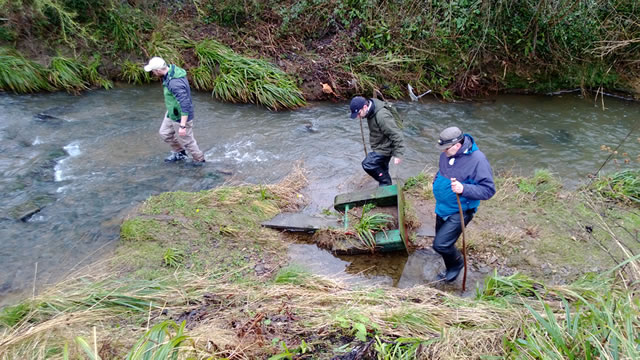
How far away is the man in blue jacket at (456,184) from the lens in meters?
4.11

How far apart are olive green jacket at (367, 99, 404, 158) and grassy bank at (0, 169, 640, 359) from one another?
1570mm

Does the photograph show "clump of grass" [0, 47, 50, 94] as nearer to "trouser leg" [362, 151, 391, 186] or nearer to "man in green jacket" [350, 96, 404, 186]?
"man in green jacket" [350, 96, 404, 186]

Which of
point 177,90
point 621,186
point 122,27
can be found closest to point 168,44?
point 122,27

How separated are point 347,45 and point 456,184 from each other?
8.05 metres

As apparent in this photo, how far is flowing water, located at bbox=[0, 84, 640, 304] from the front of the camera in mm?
5488

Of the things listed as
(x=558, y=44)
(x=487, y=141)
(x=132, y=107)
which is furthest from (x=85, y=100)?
(x=558, y=44)

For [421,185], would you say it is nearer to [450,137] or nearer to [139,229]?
[450,137]

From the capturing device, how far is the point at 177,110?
670cm

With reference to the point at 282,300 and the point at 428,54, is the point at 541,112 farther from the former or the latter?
the point at 282,300

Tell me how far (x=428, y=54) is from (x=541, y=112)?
318cm

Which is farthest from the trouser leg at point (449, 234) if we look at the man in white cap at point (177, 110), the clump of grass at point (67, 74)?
the clump of grass at point (67, 74)

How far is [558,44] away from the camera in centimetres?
1092

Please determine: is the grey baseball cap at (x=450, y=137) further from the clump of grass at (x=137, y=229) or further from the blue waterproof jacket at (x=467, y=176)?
the clump of grass at (x=137, y=229)

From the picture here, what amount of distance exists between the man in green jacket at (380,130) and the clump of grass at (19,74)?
27.0 ft
